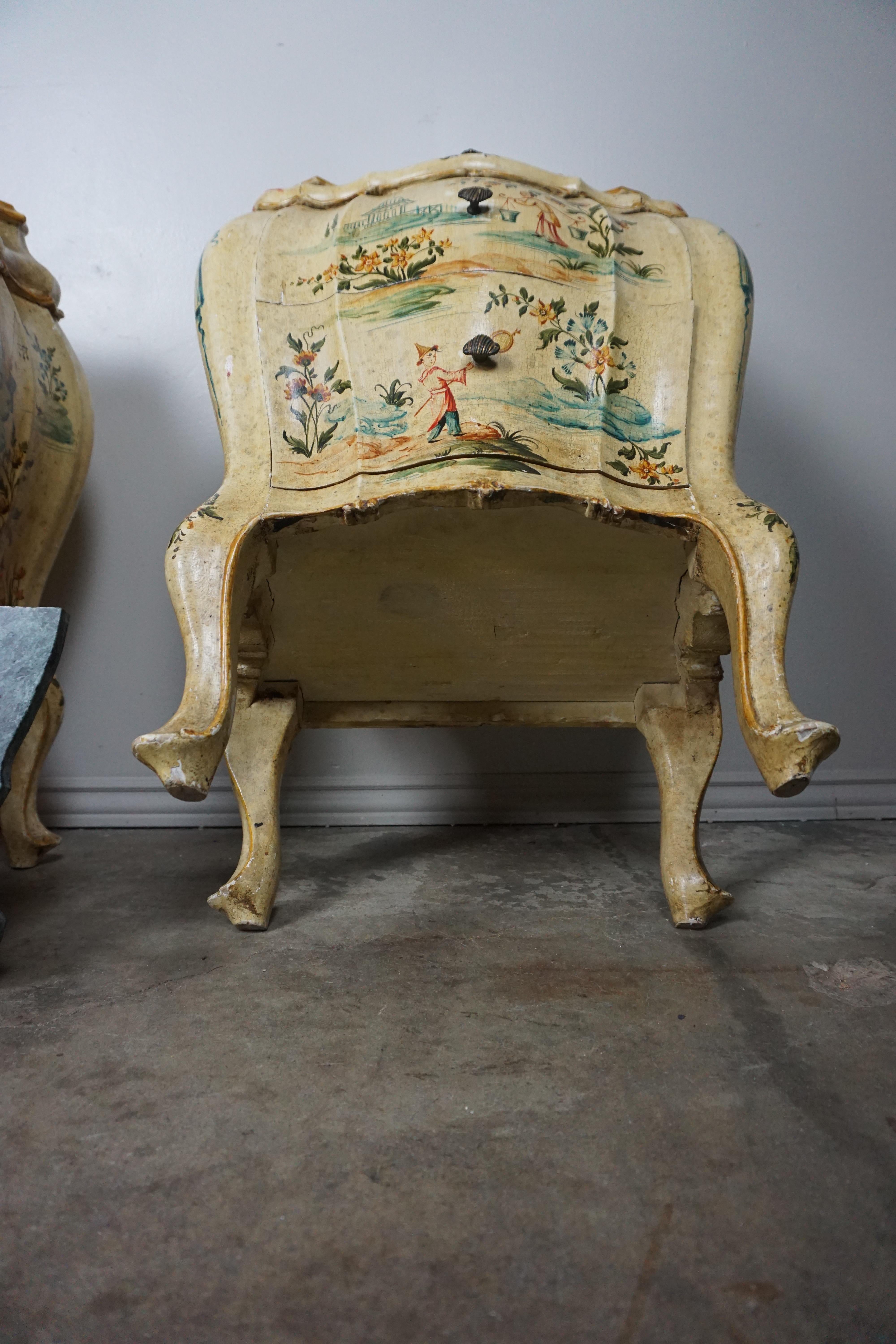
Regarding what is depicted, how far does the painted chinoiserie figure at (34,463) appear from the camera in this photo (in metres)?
1.45

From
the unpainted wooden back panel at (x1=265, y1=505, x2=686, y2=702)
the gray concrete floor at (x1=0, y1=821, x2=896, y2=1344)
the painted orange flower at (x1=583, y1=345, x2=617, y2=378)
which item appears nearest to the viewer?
the gray concrete floor at (x1=0, y1=821, x2=896, y2=1344)

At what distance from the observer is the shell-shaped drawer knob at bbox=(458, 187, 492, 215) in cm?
108

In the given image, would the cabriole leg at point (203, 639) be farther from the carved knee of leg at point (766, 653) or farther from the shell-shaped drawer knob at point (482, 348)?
the carved knee of leg at point (766, 653)

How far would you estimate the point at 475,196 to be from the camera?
1.08 metres

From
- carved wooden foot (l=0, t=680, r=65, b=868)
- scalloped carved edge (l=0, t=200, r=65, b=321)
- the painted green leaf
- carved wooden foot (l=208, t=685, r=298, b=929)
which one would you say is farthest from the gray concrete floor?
scalloped carved edge (l=0, t=200, r=65, b=321)

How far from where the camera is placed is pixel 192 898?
4.35ft

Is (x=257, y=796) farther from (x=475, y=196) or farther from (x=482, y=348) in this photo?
(x=475, y=196)

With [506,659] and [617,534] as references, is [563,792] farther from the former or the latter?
[617,534]

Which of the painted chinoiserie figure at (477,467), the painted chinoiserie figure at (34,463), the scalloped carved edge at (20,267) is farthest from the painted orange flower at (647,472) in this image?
the scalloped carved edge at (20,267)

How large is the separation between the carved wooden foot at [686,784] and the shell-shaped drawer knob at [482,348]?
1.87ft

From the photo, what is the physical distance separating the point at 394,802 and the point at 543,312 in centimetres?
111

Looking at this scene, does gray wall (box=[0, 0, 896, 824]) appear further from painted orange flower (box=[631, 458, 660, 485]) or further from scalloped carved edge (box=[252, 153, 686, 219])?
painted orange flower (box=[631, 458, 660, 485])

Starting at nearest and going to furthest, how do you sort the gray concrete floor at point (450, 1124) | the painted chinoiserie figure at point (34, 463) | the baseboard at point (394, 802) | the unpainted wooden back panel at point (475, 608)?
the gray concrete floor at point (450, 1124), the unpainted wooden back panel at point (475, 608), the painted chinoiserie figure at point (34, 463), the baseboard at point (394, 802)

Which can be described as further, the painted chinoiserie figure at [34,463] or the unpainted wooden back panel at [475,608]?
the painted chinoiserie figure at [34,463]
